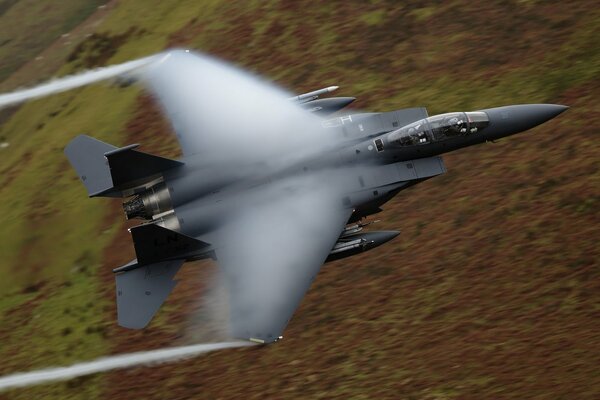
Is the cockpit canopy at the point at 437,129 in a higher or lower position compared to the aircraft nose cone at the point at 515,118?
higher

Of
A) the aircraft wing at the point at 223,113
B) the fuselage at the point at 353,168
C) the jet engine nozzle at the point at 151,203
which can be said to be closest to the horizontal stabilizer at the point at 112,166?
the jet engine nozzle at the point at 151,203

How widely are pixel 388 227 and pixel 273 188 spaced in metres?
6.67

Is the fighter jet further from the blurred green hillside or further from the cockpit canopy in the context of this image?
the blurred green hillside

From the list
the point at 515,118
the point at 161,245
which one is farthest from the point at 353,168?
the point at 161,245

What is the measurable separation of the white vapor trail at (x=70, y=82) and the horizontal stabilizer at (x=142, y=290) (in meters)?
19.8

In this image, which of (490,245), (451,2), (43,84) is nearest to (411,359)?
(490,245)

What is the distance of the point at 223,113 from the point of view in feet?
89.9

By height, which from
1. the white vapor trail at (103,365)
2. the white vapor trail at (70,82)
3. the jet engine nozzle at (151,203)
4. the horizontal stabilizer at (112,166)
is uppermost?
the white vapor trail at (70,82)

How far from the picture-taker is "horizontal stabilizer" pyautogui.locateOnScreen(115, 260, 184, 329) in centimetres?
2441

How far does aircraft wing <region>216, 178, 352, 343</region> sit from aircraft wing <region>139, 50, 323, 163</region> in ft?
5.13

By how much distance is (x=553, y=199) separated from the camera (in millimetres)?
28188

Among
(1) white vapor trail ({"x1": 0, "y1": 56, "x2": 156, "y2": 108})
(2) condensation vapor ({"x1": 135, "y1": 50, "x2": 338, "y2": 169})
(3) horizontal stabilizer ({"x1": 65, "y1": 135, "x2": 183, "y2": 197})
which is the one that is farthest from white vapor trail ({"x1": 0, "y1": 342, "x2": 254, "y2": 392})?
(1) white vapor trail ({"x1": 0, "y1": 56, "x2": 156, "y2": 108})

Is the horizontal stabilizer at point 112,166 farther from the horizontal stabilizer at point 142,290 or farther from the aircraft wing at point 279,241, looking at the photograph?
the aircraft wing at point 279,241

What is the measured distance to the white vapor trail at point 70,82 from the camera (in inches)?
1704
